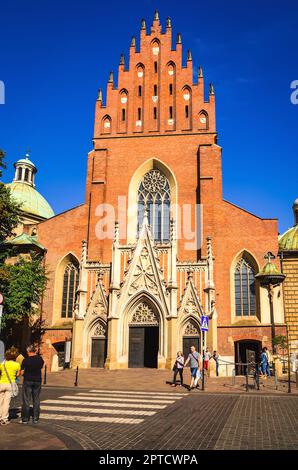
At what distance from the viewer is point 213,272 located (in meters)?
27.0

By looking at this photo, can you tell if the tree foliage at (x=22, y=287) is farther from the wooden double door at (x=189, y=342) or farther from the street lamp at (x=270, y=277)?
the street lamp at (x=270, y=277)

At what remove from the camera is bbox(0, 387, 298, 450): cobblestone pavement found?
7.20 m

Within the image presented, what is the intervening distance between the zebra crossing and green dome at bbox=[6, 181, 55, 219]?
3611 centimetres

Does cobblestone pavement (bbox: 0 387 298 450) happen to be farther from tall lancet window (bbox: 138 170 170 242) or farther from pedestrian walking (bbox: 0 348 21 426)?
tall lancet window (bbox: 138 170 170 242)

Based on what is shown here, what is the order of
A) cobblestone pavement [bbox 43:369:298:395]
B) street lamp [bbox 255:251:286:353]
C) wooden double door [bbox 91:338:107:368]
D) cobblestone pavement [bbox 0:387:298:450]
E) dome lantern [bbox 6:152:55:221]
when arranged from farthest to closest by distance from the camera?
1. dome lantern [bbox 6:152:55:221]
2. wooden double door [bbox 91:338:107:368]
3. street lamp [bbox 255:251:286:353]
4. cobblestone pavement [bbox 43:369:298:395]
5. cobblestone pavement [bbox 0:387:298:450]

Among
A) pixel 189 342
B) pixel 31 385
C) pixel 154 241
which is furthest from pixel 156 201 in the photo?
pixel 31 385

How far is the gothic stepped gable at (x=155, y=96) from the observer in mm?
31094

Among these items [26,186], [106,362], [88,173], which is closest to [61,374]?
[106,362]

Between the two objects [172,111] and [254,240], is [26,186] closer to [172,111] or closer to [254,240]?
[172,111]

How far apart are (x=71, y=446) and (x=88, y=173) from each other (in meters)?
25.9

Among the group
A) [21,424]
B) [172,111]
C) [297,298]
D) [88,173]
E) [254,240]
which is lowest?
[21,424]

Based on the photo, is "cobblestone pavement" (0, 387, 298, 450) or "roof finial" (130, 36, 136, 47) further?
"roof finial" (130, 36, 136, 47)

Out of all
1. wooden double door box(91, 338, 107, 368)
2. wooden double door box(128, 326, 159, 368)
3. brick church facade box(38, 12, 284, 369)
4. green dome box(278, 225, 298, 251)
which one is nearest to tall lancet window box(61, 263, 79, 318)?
brick church facade box(38, 12, 284, 369)

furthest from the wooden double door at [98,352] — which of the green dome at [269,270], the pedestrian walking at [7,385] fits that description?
the pedestrian walking at [7,385]
